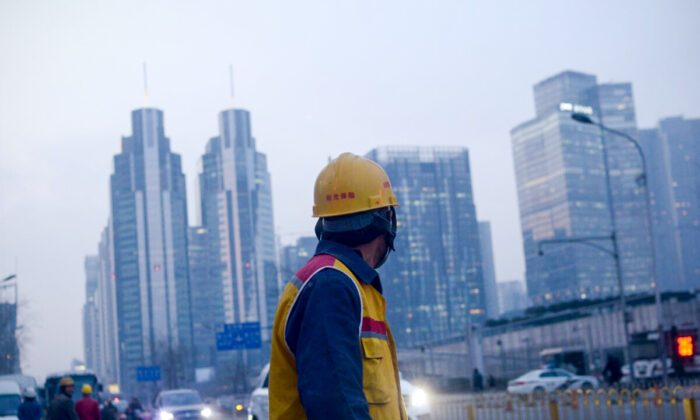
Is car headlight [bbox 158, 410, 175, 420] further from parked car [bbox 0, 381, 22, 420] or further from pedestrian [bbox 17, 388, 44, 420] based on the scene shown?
pedestrian [bbox 17, 388, 44, 420]

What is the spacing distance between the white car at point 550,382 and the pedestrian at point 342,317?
35.4 meters

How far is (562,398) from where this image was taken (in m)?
14.0

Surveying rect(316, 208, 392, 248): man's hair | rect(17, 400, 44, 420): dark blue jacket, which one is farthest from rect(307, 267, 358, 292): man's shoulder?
rect(17, 400, 44, 420): dark blue jacket

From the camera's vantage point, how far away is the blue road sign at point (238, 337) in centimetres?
5035

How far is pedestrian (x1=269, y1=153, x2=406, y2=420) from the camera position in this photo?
8.34ft

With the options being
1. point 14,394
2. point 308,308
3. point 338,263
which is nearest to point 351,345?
point 308,308

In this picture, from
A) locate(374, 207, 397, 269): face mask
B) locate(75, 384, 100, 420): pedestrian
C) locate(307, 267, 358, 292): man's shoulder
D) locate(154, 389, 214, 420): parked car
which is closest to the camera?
locate(307, 267, 358, 292): man's shoulder

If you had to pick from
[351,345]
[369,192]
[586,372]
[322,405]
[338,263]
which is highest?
[369,192]

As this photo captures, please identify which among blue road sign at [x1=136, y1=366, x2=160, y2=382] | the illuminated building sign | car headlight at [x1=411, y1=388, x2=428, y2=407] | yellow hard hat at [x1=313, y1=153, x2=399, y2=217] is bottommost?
blue road sign at [x1=136, y1=366, x2=160, y2=382]

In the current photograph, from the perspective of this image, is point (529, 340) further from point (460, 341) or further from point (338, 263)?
point (338, 263)

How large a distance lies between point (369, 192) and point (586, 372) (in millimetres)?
54435

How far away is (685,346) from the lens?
1520 centimetres

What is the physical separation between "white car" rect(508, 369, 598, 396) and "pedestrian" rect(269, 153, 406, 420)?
35.4 m

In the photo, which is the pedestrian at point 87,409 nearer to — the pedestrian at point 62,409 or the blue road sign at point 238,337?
the pedestrian at point 62,409
